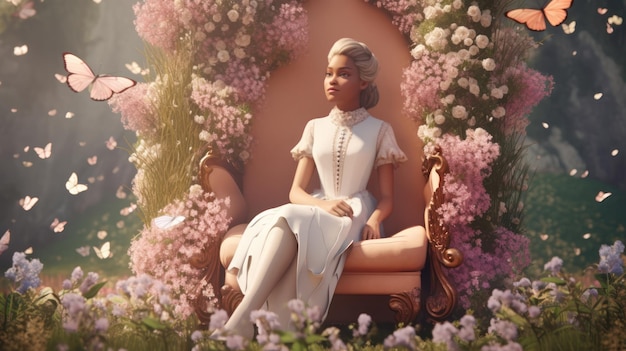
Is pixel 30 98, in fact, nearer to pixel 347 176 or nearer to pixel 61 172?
pixel 61 172

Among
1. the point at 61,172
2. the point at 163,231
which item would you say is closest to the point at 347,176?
the point at 163,231

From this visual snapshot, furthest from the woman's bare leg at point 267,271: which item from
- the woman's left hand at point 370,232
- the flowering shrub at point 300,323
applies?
the woman's left hand at point 370,232

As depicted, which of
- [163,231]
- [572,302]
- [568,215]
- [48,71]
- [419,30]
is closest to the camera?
[572,302]

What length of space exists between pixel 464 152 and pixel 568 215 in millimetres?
3964

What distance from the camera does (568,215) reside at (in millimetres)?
8414

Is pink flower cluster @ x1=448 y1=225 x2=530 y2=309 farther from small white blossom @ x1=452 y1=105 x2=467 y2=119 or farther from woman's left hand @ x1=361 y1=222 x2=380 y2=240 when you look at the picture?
small white blossom @ x1=452 y1=105 x2=467 y2=119

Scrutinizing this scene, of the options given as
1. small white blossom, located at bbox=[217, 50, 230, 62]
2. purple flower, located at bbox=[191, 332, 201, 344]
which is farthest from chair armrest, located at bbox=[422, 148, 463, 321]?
purple flower, located at bbox=[191, 332, 201, 344]

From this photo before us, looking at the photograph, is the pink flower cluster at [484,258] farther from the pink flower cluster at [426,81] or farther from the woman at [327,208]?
the pink flower cluster at [426,81]

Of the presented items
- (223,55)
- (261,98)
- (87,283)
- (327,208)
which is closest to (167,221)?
(327,208)

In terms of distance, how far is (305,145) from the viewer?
5.27 meters

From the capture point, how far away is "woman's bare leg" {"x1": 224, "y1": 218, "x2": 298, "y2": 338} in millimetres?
4062

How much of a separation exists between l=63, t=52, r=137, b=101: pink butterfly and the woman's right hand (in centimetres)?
160

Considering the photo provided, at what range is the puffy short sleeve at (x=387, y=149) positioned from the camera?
5.07m

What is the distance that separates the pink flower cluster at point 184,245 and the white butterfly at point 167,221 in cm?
4
